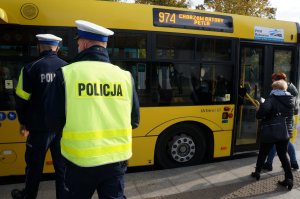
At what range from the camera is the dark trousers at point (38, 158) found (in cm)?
349

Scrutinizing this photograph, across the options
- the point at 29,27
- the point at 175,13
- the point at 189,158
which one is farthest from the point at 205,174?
the point at 29,27

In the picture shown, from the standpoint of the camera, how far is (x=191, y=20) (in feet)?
17.4

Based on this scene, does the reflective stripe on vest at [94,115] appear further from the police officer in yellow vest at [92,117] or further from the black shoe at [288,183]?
the black shoe at [288,183]

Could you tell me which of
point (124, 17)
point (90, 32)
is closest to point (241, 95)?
point (124, 17)

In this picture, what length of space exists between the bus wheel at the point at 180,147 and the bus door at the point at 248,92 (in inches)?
32.5

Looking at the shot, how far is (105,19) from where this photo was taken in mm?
4707

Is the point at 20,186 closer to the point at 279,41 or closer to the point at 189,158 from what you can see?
the point at 189,158

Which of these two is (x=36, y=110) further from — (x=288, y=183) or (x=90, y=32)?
(x=288, y=183)

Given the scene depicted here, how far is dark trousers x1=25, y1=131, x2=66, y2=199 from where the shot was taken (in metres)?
3.49

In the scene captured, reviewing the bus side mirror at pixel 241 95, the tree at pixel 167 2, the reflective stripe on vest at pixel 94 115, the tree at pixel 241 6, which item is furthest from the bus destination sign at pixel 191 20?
the tree at pixel 241 6

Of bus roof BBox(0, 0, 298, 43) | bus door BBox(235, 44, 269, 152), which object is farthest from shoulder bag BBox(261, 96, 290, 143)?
bus roof BBox(0, 0, 298, 43)

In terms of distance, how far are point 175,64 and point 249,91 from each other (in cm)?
175

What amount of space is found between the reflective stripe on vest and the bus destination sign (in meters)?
3.06

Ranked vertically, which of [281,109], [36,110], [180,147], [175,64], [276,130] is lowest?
[180,147]
